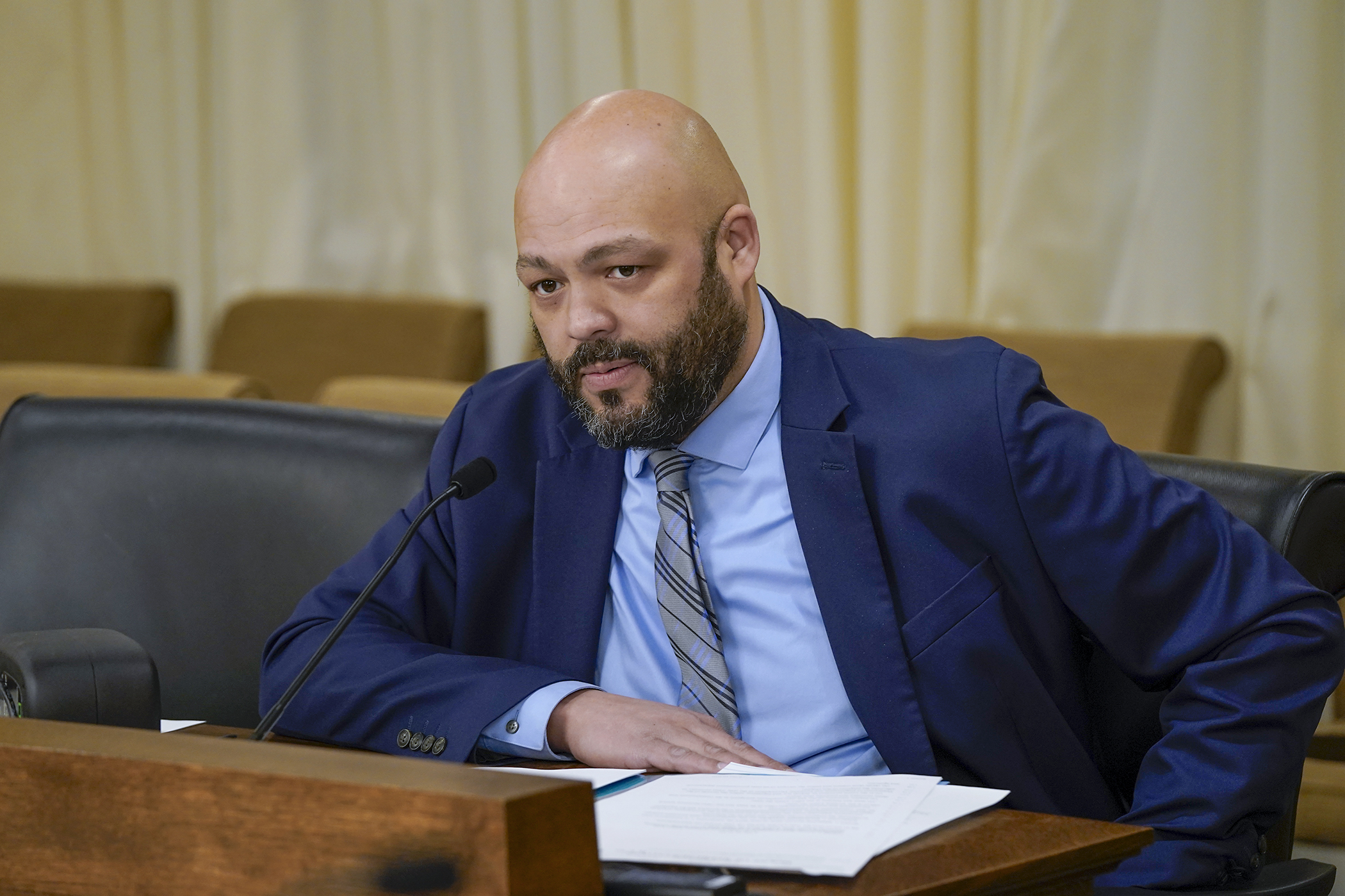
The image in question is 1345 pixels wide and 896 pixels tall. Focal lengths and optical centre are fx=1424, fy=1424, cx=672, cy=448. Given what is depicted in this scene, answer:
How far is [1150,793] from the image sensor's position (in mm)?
1399

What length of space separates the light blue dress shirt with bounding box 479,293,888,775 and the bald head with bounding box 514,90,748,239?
0.22 m

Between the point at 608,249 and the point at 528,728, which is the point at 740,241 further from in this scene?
the point at 528,728

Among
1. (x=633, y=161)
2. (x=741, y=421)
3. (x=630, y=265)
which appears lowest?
(x=741, y=421)

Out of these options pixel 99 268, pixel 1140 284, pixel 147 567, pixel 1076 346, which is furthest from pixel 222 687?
pixel 99 268

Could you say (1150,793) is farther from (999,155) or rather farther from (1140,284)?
(999,155)

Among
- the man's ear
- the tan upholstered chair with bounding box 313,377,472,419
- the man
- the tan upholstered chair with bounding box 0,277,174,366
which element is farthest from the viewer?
the tan upholstered chair with bounding box 0,277,174,366

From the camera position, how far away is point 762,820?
40.8 inches

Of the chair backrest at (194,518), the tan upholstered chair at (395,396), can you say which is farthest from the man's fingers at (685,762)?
the tan upholstered chair at (395,396)

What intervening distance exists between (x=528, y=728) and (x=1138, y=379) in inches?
73.0

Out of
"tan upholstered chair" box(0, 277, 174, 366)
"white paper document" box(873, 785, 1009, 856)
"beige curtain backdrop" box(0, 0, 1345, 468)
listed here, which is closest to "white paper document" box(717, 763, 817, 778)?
"white paper document" box(873, 785, 1009, 856)

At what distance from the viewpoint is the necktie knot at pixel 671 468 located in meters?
1.67

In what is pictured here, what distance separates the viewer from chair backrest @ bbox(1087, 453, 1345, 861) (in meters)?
1.46

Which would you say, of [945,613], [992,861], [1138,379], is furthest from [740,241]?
[1138,379]

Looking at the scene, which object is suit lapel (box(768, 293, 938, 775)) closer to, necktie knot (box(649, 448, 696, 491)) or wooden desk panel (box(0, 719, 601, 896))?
necktie knot (box(649, 448, 696, 491))
